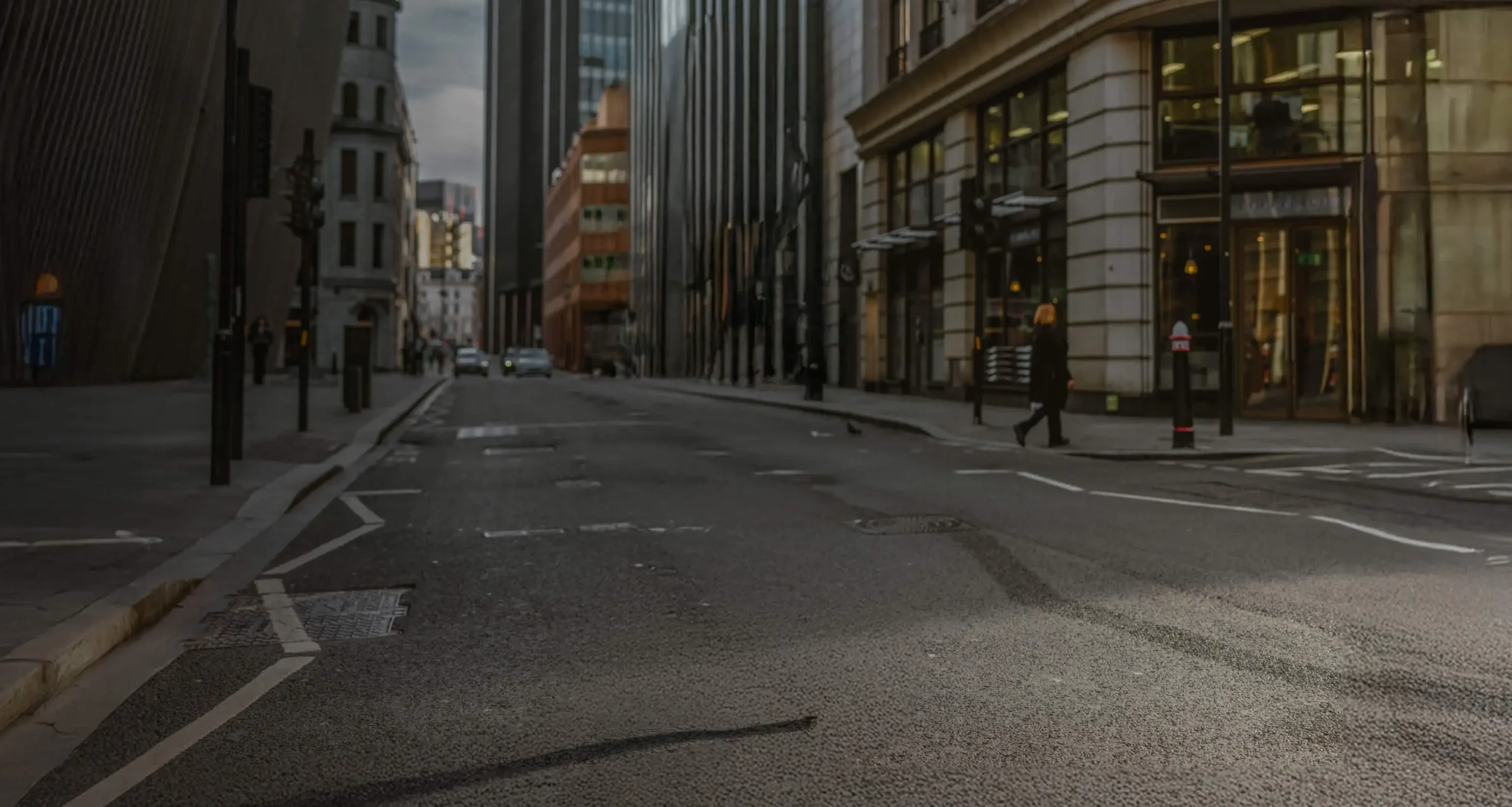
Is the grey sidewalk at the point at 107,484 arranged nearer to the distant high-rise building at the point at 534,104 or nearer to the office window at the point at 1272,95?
the office window at the point at 1272,95

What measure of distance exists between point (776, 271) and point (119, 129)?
23386 mm

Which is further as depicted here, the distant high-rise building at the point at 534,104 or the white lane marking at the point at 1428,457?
the distant high-rise building at the point at 534,104

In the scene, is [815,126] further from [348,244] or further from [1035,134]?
[348,244]

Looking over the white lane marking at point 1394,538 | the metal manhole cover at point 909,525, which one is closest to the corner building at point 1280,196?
the white lane marking at point 1394,538

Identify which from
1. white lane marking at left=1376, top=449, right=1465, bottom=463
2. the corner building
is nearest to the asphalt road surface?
white lane marking at left=1376, top=449, right=1465, bottom=463

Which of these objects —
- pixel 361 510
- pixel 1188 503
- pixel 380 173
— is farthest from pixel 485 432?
pixel 380 173

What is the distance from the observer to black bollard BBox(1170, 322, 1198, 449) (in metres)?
15.3

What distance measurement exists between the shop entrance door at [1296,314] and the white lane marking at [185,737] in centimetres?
1898

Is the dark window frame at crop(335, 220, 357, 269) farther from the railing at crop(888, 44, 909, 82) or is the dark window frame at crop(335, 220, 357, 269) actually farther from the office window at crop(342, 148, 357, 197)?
the railing at crop(888, 44, 909, 82)

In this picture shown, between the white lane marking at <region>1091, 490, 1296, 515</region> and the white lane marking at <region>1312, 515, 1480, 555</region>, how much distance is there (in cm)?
37

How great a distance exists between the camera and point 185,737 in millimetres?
4047

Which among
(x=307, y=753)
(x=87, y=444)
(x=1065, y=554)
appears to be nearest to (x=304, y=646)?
(x=307, y=753)

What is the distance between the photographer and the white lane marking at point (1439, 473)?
12.3 m

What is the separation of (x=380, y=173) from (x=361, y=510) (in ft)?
225
